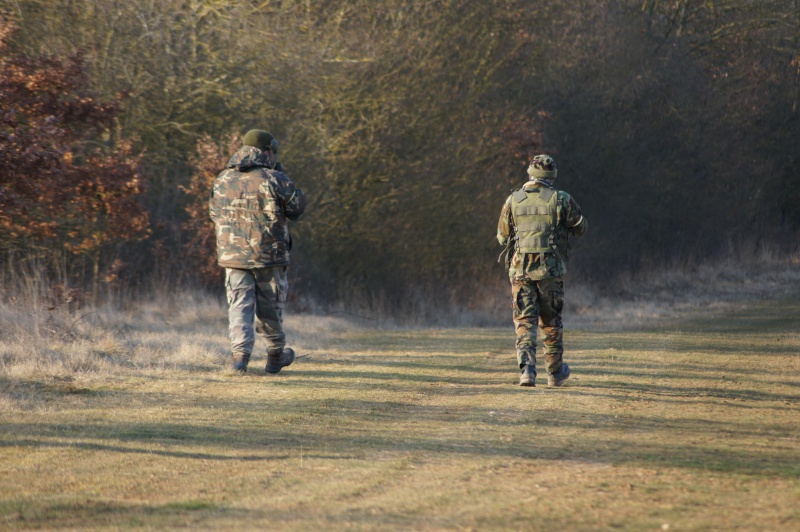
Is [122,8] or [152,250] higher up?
[122,8]

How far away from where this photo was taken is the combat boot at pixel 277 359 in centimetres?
1005

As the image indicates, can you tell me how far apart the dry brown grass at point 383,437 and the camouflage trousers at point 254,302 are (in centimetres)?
45

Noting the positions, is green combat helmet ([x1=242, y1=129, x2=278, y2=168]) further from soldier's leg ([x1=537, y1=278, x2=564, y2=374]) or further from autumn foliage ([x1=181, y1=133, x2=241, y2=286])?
autumn foliage ([x1=181, y1=133, x2=241, y2=286])

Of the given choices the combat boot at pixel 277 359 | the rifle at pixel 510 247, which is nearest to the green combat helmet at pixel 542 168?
the rifle at pixel 510 247

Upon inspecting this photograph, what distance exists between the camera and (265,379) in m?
9.84

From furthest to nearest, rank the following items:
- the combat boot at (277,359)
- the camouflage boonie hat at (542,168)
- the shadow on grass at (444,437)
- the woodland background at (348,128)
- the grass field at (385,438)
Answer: the woodland background at (348,128), the combat boot at (277,359), the camouflage boonie hat at (542,168), the shadow on grass at (444,437), the grass field at (385,438)

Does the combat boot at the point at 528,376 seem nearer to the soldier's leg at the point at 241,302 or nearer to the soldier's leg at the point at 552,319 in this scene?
the soldier's leg at the point at 552,319

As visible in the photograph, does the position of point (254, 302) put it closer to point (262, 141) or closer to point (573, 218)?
point (262, 141)

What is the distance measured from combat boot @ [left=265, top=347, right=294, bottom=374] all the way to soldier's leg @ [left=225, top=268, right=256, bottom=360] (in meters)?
0.27

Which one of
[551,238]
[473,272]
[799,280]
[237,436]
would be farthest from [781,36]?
[237,436]

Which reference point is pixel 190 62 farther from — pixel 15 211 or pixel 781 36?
pixel 781 36

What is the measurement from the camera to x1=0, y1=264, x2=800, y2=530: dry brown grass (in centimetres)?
503

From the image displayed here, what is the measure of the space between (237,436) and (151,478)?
129 centimetres

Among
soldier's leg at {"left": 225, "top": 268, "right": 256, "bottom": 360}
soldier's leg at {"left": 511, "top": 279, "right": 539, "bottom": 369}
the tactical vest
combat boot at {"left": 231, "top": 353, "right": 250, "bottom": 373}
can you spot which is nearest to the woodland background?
soldier's leg at {"left": 225, "top": 268, "right": 256, "bottom": 360}
